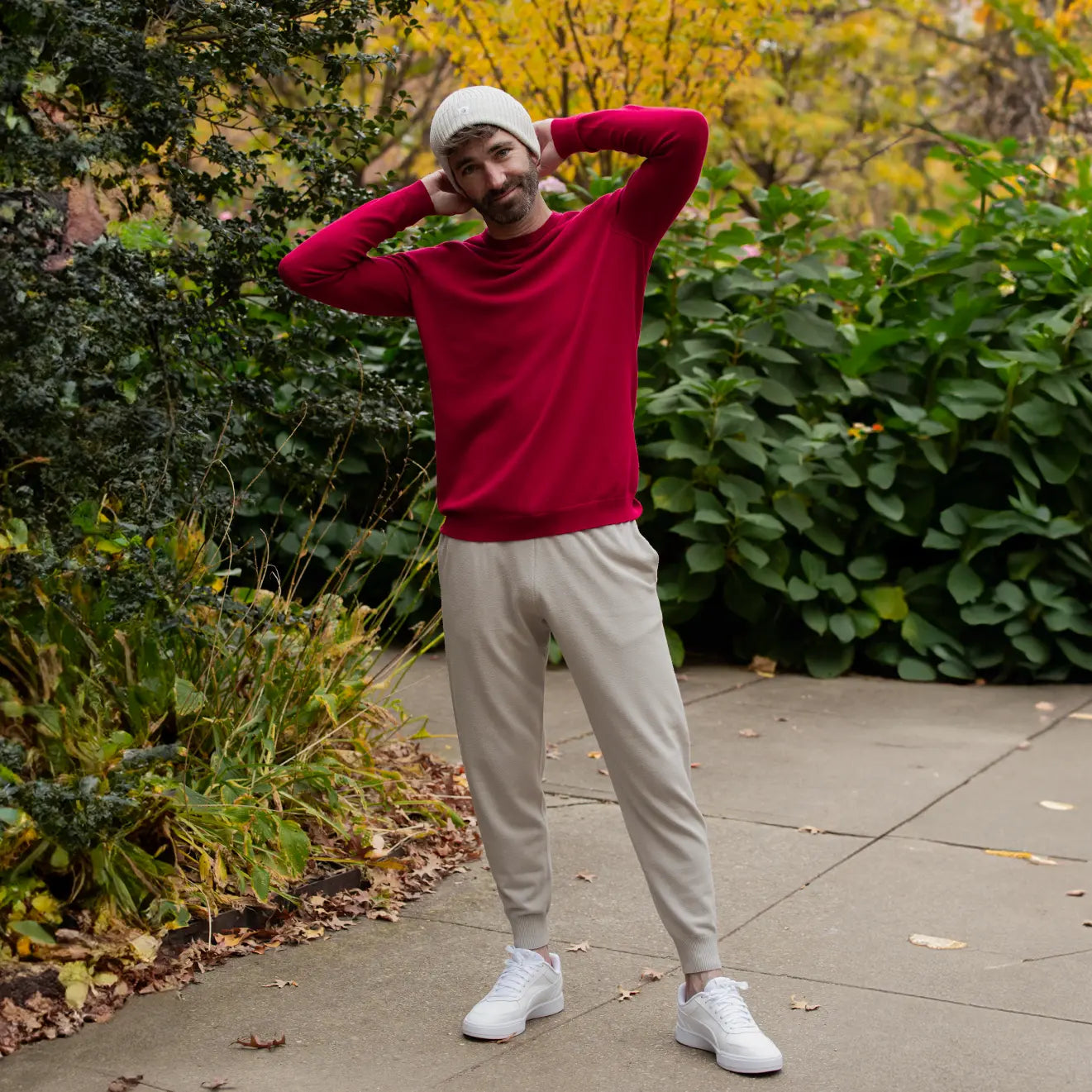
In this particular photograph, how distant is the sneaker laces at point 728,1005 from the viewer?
306 cm

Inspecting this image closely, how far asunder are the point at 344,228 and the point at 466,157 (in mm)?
375

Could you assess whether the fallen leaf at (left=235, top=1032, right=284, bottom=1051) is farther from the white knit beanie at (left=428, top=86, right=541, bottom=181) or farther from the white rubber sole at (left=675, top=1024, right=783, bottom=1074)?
the white knit beanie at (left=428, top=86, right=541, bottom=181)

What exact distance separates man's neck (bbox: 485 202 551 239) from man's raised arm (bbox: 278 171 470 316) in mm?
178

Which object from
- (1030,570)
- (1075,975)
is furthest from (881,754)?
(1075,975)

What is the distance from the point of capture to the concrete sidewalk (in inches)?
121

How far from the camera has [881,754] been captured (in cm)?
557

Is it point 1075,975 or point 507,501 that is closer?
point 507,501

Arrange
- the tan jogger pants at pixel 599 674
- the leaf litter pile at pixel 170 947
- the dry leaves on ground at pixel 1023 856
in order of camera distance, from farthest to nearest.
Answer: the dry leaves on ground at pixel 1023 856
the leaf litter pile at pixel 170 947
the tan jogger pants at pixel 599 674

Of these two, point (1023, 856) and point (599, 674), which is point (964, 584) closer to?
point (1023, 856)

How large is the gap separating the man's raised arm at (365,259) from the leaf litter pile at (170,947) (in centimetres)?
157

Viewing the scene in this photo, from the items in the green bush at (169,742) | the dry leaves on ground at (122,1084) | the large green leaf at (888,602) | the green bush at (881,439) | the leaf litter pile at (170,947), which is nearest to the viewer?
the dry leaves on ground at (122,1084)

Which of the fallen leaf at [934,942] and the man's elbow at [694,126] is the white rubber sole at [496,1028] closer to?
the fallen leaf at [934,942]

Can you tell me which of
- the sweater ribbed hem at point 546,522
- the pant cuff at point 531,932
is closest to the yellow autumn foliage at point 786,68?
the sweater ribbed hem at point 546,522

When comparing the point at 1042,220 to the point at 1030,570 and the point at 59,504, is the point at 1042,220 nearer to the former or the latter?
the point at 1030,570
